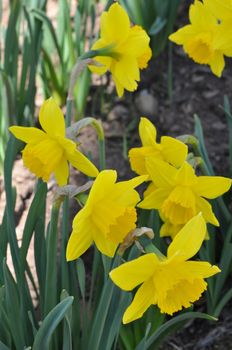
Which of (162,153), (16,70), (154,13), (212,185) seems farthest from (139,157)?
(154,13)

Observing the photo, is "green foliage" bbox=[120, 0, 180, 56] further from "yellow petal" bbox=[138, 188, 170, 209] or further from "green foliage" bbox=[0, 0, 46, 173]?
"yellow petal" bbox=[138, 188, 170, 209]

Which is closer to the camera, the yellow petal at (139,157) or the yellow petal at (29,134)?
the yellow petal at (29,134)

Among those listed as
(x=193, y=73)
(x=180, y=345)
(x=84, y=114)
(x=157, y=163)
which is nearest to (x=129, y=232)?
(x=157, y=163)

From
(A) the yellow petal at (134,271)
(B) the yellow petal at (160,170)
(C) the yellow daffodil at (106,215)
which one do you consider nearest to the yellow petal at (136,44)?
(B) the yellow petal at (160,170)

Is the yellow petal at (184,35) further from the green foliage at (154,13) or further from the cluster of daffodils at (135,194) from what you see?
the green foliage at (154,13)

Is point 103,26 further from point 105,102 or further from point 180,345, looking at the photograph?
point 105,102

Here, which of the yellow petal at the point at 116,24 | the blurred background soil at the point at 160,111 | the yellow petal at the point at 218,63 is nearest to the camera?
the yellow petal at the point at 116,24

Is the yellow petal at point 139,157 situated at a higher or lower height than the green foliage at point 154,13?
lower

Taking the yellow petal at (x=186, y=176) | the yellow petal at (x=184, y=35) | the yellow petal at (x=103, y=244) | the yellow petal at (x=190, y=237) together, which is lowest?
the yellow petal at (x=103, y=244)
